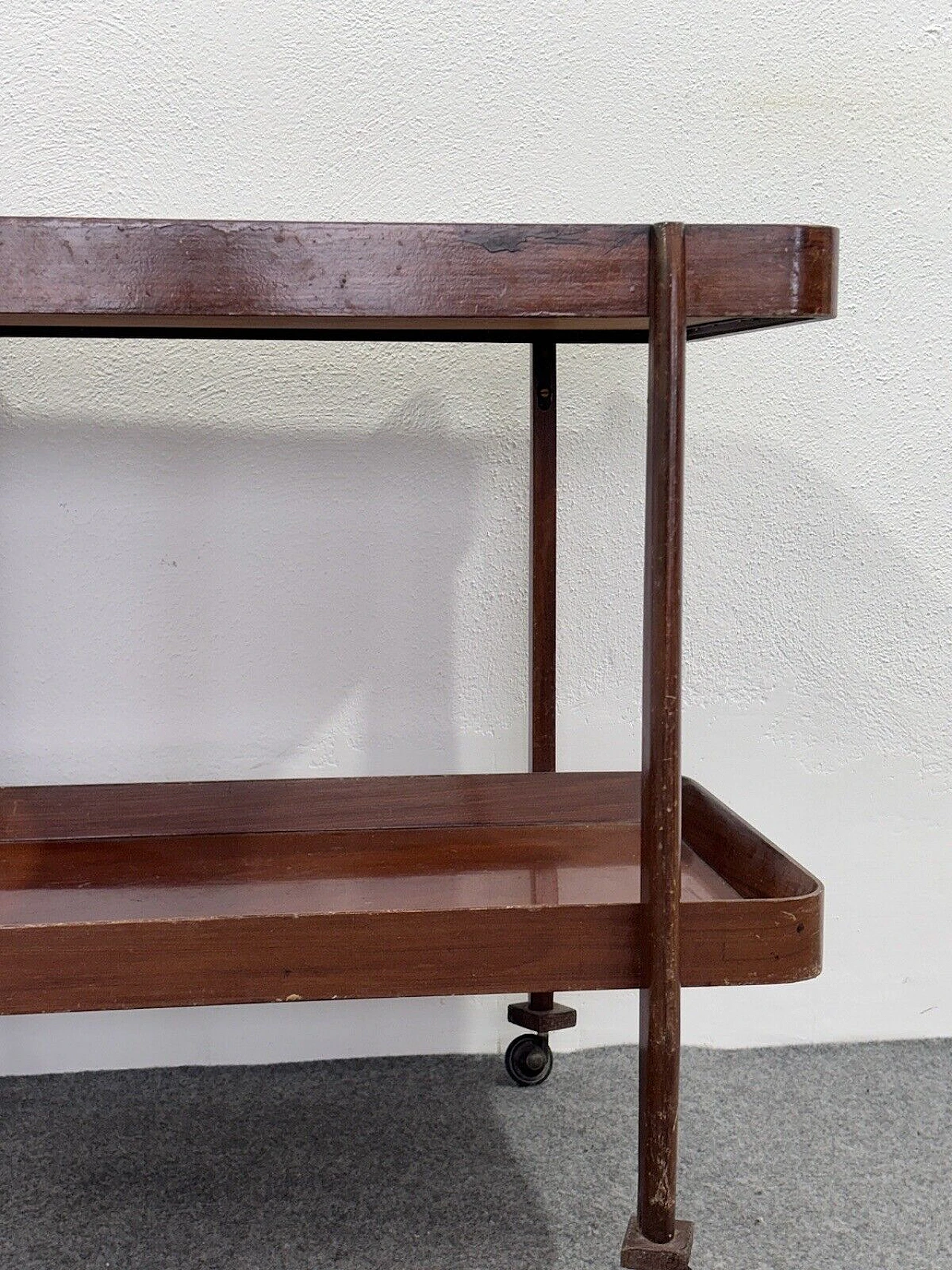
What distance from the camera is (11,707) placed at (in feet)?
4.90

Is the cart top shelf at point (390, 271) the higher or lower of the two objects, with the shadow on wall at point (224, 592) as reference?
higher

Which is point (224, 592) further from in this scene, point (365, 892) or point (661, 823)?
point (661, 823)

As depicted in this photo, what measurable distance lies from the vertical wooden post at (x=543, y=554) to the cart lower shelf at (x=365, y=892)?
4.6 inches

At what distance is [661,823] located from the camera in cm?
91

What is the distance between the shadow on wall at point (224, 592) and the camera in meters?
1.47

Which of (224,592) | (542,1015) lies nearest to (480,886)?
(542,1015)

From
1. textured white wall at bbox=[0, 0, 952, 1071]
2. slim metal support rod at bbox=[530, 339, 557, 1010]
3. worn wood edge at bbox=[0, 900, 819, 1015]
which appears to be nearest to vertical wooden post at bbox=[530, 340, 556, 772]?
slim metal support rod at bbox=[530, 339, 557, 1010]

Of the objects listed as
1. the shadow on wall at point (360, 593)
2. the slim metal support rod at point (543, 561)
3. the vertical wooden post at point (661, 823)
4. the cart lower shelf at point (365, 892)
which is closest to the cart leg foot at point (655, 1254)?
the vertical wooden post at point (661, 823)

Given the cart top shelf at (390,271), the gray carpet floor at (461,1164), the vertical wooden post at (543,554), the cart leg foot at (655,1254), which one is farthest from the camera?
the vertical wooden post at (543,554)

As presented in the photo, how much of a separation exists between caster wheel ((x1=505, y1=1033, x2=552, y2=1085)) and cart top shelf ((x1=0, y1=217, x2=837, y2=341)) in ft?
2.98

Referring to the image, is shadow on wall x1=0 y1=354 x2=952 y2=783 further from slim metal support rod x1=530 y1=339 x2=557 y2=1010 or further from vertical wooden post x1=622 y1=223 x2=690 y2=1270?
vertical wooden post x1=622 y1=223 x2=690 y2=1270

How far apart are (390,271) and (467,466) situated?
2.18 ft

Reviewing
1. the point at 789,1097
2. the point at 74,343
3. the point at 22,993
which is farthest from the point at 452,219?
the point at 789,1097

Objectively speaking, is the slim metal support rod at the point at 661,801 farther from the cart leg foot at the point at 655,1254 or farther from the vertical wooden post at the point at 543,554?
the vertical wooden post at the point at 543,554
